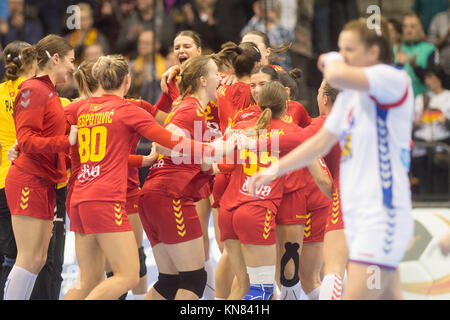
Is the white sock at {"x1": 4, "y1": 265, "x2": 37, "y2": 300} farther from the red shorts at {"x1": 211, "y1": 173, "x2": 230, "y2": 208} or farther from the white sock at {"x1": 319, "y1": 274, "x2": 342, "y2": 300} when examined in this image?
the white sock at {"x1": 319, "y1": 274, "x2": 342, "y2": 300}

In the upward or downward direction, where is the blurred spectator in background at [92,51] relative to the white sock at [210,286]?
upward

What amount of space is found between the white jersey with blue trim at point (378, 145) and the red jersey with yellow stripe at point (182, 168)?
1.50 metres

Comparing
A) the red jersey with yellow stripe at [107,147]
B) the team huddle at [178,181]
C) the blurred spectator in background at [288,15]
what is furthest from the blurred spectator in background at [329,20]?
the red jersey with yellow stripe at [107,147]

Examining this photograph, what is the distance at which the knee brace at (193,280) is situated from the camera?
188 inches

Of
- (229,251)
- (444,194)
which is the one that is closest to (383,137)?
(229,251)

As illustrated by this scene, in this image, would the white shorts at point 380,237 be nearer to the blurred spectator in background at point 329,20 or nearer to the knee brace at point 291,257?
the knee brace at point 291,257

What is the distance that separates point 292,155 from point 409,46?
→ 5096 mm

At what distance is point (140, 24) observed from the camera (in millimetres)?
8602

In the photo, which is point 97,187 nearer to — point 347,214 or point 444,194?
point 347,214

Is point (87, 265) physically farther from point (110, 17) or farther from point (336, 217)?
point (110, 17)

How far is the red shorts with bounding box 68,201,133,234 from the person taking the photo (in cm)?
438

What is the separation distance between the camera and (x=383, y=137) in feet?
10.9

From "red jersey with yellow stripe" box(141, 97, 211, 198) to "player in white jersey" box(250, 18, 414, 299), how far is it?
4.52 feet

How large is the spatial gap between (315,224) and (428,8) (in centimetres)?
415
